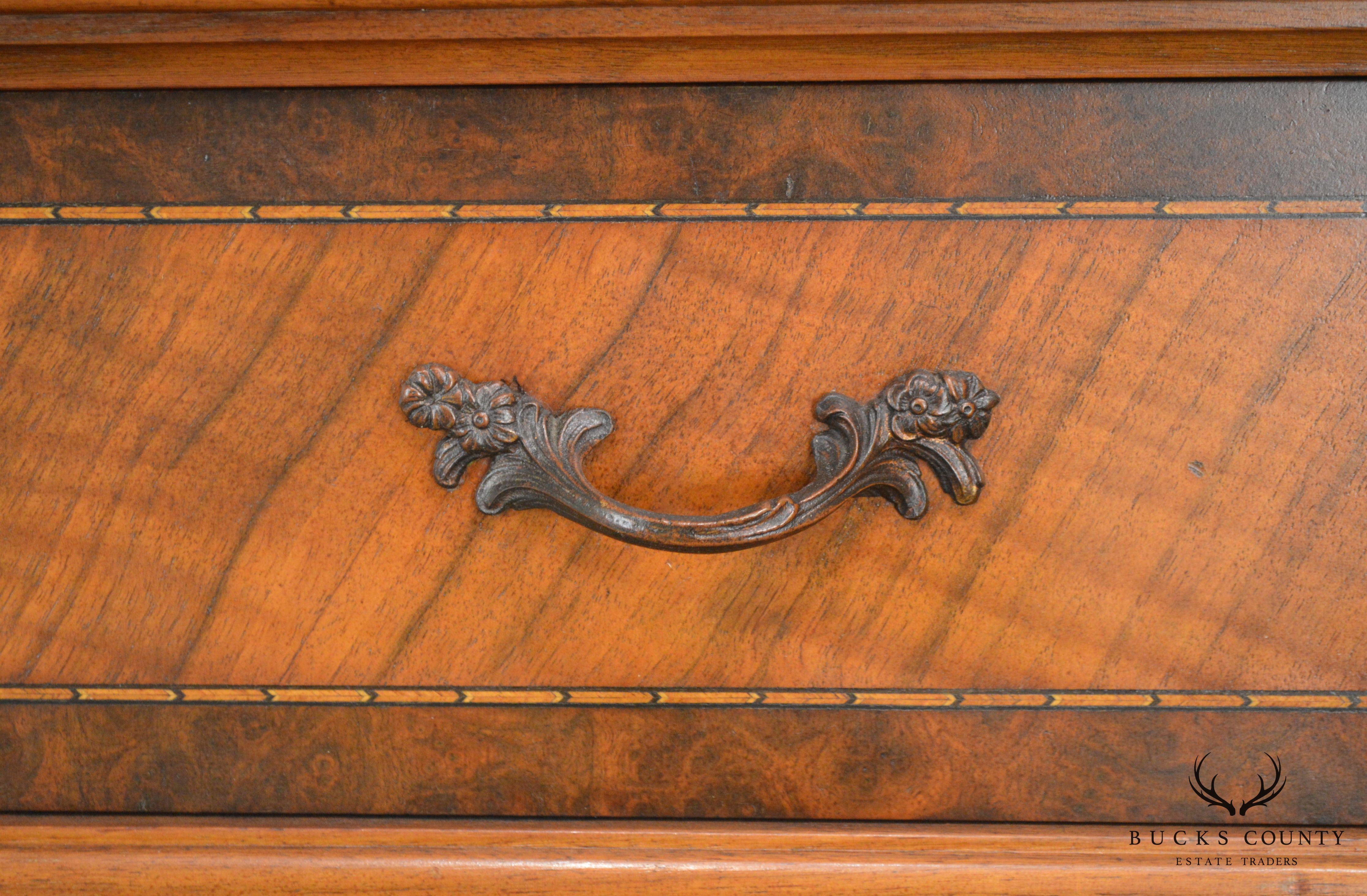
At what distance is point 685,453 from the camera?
0.36 m

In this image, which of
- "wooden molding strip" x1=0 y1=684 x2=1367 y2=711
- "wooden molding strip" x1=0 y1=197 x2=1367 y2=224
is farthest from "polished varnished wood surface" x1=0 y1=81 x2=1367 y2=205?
"wooden molding strip" x1=0 y1=684 x2=1367 y2=711

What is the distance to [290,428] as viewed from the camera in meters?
0.36

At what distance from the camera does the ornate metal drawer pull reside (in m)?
0.34

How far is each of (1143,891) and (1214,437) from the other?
0.17 m

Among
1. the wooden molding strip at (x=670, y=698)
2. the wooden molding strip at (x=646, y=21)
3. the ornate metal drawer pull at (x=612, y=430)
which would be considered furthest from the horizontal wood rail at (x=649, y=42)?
the wooden molding strip at (x=670, y=698)

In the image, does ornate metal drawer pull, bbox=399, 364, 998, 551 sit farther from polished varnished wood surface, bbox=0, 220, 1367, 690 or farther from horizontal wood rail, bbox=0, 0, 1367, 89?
horizontal wood rail, bbox=0, 0, 1367, 89

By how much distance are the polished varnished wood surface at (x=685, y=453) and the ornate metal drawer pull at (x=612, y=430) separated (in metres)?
0.01

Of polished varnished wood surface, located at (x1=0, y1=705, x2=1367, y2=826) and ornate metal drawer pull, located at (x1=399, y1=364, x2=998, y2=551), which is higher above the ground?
ornate metal drawer pull, located at (x1=399, y1=364, x2=998, y2=551)

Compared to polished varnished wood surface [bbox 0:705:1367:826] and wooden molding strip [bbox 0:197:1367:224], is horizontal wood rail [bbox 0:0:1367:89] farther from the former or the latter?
polished varnished wood surface [bbox 0:705:1367:826]

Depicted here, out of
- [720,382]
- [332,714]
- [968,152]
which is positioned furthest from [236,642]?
[968,152]

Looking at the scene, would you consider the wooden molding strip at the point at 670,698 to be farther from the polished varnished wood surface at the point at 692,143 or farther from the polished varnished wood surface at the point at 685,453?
the polished varnished wood surface at the point at 692,143

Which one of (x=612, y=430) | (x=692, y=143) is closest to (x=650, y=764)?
(x=612, y=430)

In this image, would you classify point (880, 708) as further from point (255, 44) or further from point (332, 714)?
point (255, 44)

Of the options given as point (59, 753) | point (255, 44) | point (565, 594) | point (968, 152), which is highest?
point (968, 152)
